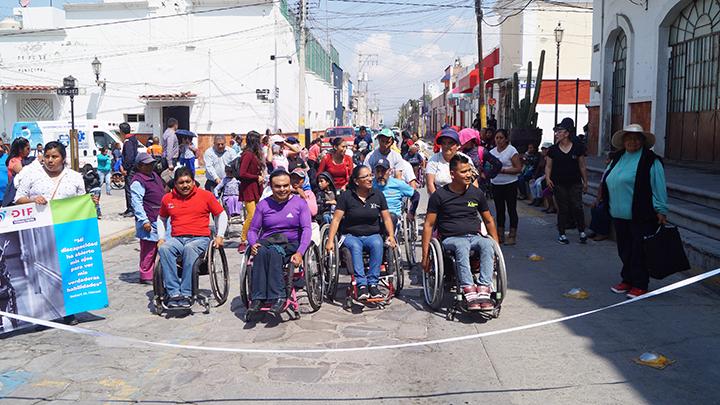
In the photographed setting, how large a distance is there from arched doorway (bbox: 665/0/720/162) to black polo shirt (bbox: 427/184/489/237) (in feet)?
35.9

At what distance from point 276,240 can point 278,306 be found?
2.19 ft

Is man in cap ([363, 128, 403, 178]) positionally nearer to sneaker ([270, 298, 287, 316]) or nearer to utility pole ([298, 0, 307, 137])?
sneaker ([270, 298, 287, 316])

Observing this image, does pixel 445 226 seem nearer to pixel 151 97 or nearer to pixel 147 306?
pixel 147 306

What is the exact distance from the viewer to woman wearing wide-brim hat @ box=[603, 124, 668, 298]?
273 inches

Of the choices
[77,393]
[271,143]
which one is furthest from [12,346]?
[271,143]

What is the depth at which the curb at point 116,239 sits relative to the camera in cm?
1109

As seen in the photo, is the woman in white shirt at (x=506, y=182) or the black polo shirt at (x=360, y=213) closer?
the black polo shirt at (x=360, y=213)

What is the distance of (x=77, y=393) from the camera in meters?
4.79

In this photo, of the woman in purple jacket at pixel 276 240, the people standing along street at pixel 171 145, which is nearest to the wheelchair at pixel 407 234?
the woman in purple jacket at pixel 276 240

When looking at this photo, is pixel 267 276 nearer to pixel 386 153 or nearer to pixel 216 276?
pixel 216 276

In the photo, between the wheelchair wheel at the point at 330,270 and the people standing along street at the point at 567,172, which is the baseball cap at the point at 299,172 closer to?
the wheelchair wheel at the point at 330,270

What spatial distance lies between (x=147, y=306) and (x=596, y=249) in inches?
247

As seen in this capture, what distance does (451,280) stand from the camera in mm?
6828

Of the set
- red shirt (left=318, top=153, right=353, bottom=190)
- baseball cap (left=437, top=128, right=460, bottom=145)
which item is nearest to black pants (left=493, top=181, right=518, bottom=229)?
baseball cap (left=437, top=128, right=460, bottom=145)
